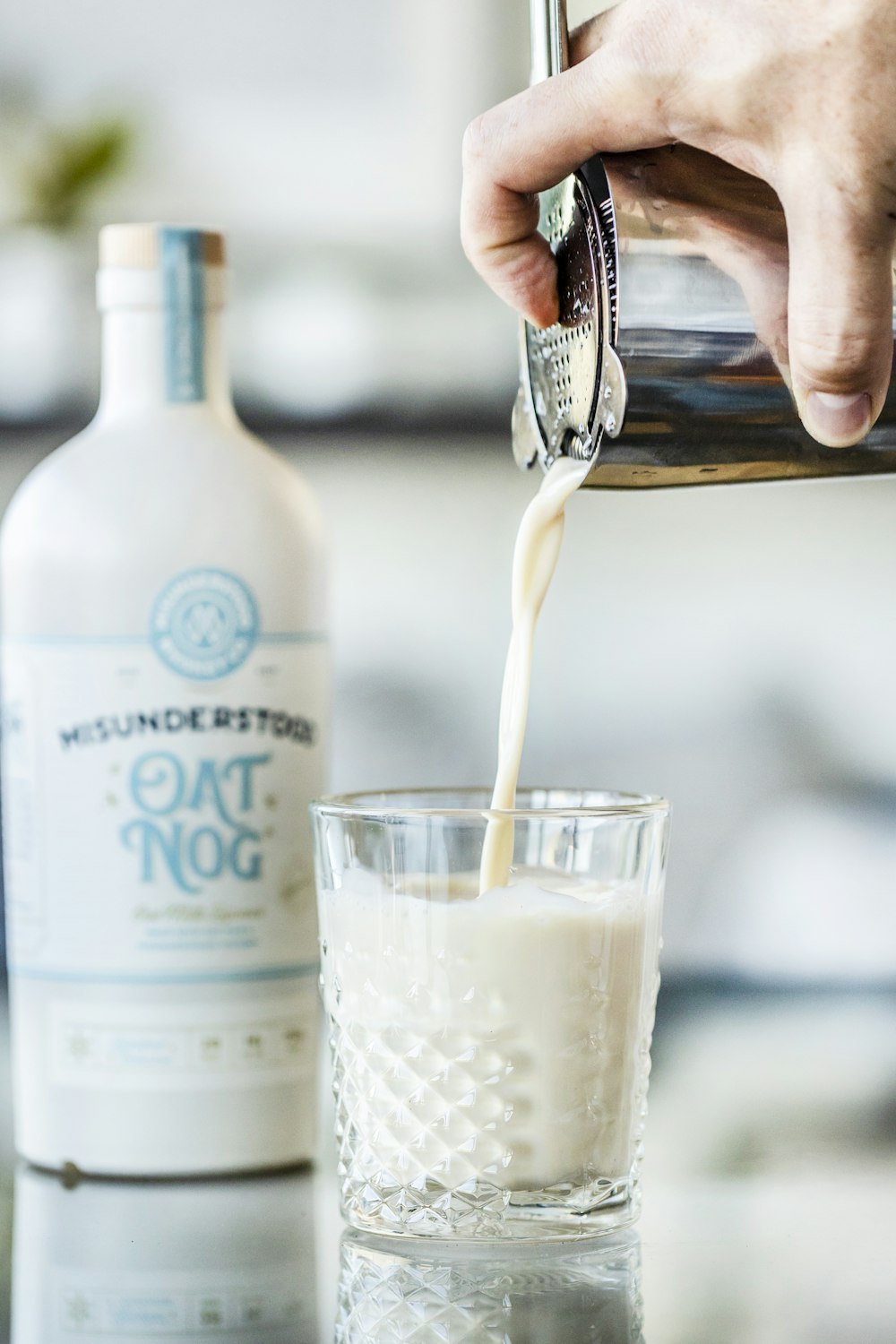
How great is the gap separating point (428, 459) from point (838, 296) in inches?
24.5

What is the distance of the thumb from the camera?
1.59 ft

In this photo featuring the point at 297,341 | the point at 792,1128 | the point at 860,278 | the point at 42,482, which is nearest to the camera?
the point at 860,278

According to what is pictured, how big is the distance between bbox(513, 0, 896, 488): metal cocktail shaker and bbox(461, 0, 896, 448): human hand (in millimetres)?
19

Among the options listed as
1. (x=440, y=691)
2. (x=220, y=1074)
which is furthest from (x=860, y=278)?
(x=440, y=691)

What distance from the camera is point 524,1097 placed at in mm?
535

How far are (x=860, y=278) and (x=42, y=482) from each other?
308 mm

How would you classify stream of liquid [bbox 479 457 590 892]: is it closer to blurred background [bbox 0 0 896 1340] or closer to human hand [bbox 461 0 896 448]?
human hand [bbox 461 0 896 448]

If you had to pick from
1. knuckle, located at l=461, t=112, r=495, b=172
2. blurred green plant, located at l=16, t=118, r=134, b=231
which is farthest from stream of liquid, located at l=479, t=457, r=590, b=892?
blurred green plant, located at l=16, t=118, r=134, b=231

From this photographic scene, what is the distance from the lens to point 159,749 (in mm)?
611

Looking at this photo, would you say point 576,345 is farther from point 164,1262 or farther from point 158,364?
point 164,1262

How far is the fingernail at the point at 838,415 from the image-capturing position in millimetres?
518

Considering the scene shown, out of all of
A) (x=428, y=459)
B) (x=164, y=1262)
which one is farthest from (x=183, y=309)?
(x=428, y=459)

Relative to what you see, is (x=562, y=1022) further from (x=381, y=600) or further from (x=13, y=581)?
(x=381, y=600)

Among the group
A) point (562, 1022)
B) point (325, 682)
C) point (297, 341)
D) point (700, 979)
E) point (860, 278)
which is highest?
point (297, 341)
